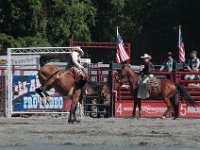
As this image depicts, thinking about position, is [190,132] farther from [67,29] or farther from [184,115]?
[67,29]

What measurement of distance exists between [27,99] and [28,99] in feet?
0.15

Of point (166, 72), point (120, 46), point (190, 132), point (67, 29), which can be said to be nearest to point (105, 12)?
point (67, 29)

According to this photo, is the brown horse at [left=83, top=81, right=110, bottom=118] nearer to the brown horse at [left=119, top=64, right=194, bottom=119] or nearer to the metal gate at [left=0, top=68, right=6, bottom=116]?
the brown horse at [left=119, top=64, right=194, bottom=119]

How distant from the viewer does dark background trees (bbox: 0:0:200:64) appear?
152 feet

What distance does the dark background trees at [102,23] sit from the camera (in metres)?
46.4

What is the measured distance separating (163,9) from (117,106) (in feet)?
122

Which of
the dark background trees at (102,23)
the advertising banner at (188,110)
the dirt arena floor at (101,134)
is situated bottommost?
the dirt arena floor at (101,134)

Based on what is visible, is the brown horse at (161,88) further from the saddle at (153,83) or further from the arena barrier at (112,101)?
the arena barrier at (112,101)

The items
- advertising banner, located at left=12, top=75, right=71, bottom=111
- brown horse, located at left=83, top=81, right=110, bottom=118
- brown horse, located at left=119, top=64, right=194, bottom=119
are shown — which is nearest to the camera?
brown horse, located at left=119, top=64, right=194, bottom=119

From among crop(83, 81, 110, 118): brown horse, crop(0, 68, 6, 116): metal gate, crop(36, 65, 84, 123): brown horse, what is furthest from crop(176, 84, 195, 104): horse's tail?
crop(0, 68, 6, 116): metal gate

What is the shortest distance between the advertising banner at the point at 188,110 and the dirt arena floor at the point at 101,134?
596cm

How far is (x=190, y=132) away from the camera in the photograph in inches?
693

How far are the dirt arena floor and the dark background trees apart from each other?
26.9m

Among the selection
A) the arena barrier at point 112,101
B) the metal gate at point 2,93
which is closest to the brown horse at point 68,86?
the arena barrier at point 112,101
